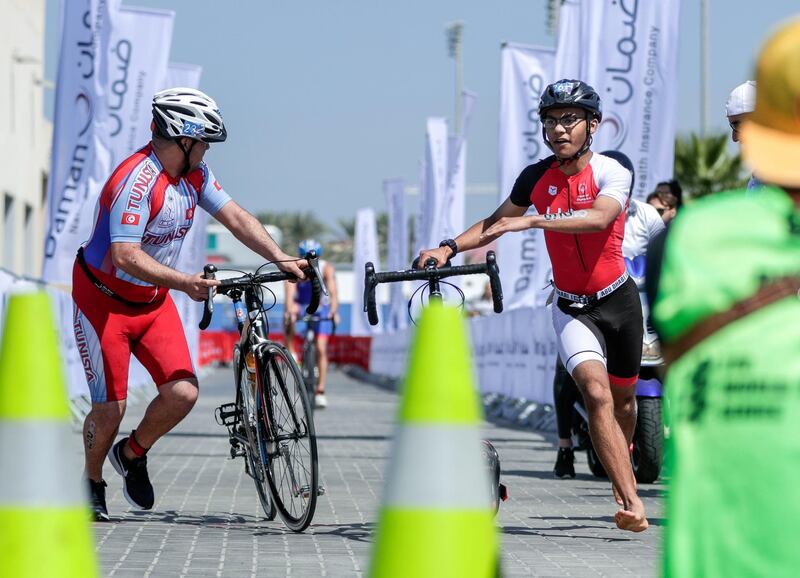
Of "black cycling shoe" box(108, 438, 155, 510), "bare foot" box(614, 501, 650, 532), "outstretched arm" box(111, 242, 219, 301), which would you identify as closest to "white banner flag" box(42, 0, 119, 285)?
"black cycling shoe" box(108, 438, 155, 510)

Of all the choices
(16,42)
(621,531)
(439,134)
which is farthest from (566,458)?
(16,42)

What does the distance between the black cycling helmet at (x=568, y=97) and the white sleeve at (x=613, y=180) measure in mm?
254

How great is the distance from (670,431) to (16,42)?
146ft

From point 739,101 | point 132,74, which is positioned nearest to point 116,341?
point 739,101

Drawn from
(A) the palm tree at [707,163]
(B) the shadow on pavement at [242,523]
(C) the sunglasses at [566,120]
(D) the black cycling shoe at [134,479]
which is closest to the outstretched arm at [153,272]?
(D) the black cycling shoe at [134,479]

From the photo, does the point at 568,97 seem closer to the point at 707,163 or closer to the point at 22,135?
the point at 22,135

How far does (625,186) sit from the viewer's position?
7.49 meters

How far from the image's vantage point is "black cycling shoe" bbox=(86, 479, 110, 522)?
316 inches

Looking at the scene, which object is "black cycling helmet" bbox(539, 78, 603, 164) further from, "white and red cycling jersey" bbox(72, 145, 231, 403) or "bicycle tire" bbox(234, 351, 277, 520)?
"bicycle tire" bbox(234, 351, 277, 520)

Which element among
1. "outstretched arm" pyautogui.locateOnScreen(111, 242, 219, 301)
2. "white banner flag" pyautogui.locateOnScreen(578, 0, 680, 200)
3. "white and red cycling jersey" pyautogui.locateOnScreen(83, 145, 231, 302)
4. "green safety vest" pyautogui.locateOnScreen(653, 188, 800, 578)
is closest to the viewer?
"green safety vest" pyautogui.locateOnScreen(653, 188, 800, 578)

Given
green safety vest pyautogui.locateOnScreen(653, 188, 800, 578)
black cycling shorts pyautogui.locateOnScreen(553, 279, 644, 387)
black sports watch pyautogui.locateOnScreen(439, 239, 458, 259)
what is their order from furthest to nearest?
1. black cycling shorts pyautogui.locateOnScreen(553, 279, 644, 387)
2. black sports watch pyautogui.locateOnScreen(439, 239, 458, 259)
3. green safety vest pyautogui.locateOnScreen(653, 188, 800, 578)

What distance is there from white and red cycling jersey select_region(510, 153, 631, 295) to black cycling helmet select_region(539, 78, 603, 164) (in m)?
0.11

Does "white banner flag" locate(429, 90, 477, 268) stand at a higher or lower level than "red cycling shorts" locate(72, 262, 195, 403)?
higher

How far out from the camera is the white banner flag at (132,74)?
739 inches
